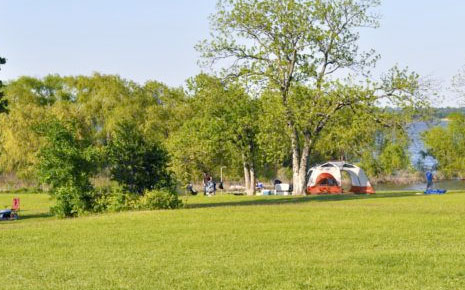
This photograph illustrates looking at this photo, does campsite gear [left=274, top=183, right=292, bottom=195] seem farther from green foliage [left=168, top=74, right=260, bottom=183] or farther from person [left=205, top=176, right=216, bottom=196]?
person [left=205, top=176, right=216, bottom=196]

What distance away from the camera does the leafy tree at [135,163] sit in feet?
99.8

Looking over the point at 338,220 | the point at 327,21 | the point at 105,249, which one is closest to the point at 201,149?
the point at 327,21

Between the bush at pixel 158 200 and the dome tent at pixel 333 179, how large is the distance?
1747cm

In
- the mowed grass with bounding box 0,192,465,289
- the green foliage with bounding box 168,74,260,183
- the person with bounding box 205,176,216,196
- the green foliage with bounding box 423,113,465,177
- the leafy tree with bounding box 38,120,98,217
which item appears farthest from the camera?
the green foliage with bounding box 423,113,465,177

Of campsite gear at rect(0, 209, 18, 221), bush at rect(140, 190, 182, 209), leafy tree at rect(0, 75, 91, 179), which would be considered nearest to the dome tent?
bush at rect(140, 190, 182, 209)

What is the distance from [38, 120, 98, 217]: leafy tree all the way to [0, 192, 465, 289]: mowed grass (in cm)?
549

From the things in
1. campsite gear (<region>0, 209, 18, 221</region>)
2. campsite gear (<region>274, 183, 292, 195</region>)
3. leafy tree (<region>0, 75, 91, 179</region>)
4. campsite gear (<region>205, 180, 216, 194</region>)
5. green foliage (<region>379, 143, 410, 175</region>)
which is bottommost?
campsite gear (<region>0, 209, 18, 221</region>)

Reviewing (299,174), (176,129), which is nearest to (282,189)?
(299,174)

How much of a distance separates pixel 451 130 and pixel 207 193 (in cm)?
3721

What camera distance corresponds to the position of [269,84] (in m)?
40.0

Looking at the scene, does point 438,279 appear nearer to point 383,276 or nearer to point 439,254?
point 383,276

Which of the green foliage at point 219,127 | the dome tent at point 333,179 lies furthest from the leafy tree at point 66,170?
the dome tent at point 333,179

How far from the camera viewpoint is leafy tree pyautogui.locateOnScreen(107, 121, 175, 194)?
3042 centimetres

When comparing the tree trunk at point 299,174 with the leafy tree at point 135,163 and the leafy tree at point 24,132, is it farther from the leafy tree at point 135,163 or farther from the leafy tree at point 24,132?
the leafy tree at point 24,132
